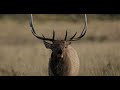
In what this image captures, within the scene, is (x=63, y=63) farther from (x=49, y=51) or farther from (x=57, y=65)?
(x=49, y=51)

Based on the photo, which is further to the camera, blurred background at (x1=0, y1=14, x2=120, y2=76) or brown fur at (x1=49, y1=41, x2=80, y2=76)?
blurred background at (x1=0, y1=14, x2=120, y2=76)

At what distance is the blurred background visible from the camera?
1209 centimetres

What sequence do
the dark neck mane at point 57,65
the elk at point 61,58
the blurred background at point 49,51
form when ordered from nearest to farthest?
the elk at point 61,58 < the dark neck mane at point 57,65 < the blurred background at point 49,51

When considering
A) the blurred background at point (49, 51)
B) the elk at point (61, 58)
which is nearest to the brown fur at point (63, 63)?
the elk at point (61, 58)

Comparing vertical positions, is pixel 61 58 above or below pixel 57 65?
above

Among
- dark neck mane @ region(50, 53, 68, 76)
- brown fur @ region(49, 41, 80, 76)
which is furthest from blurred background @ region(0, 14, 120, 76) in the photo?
dark neck mane @ region(50, 53, 68, 76)

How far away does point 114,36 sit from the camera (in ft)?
74.8

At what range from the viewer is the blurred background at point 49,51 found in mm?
12086

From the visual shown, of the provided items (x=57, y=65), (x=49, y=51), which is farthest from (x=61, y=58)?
(x=49, y=51)

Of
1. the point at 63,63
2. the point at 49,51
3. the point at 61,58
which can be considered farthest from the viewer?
the point at 49,51

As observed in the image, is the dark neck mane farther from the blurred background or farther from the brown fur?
the blurred background

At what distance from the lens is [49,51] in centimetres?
1574

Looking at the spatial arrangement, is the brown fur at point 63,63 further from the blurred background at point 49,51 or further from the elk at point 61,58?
the blurred background at point 49,51
